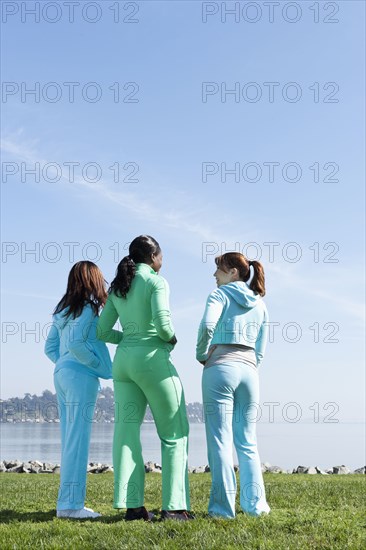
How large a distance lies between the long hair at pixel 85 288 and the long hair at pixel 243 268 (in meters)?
1.31

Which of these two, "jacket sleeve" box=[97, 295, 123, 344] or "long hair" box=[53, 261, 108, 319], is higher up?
"long hair" box=[53, 261, 108, 319]

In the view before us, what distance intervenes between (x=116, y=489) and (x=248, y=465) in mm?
1340

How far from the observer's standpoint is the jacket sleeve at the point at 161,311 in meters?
6.45

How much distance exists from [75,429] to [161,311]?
178 centimetres

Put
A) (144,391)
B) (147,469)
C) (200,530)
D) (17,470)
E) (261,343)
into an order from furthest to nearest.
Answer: (17,470) → (147,469) → (261,343) → (144,391) → (200,530)

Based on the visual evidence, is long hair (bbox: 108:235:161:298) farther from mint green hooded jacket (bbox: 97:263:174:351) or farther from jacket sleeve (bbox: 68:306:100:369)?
jacket sleeve (bbox: 68:306:100:369)

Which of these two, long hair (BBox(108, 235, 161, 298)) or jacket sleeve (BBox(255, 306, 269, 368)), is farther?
jacket sleeve (BBox(255, 306, 269, 368))

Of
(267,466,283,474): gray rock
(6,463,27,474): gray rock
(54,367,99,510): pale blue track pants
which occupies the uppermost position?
(54,367,99,510): pale blue track pants

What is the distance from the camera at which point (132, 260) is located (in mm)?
6891

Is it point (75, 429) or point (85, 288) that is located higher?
point (85, 288)

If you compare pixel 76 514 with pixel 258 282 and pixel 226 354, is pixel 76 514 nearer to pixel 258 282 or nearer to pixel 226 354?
pixel 226 354

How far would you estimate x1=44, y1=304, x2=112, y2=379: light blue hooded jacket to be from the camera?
7191 mm

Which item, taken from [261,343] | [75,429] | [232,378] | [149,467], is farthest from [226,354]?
[149,467]

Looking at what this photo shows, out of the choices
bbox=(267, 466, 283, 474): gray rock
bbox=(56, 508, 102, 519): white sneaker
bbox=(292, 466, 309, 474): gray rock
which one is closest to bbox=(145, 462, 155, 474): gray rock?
bbox=(267, 466, 283, 474): gray rock
